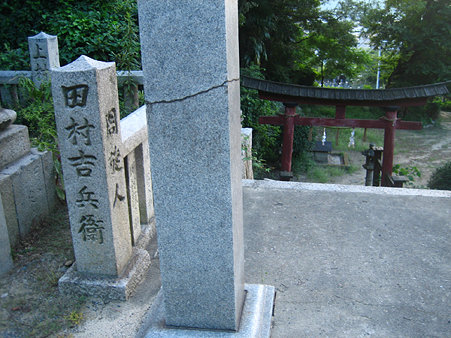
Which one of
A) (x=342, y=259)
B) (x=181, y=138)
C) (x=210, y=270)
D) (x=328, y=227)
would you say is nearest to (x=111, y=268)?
(x=210, y=270)

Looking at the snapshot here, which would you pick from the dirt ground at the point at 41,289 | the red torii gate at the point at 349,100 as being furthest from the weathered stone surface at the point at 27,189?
the red torii gate at the point at 349,100

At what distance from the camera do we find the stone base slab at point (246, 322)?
2.27 m

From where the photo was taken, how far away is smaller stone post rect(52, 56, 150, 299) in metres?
2.65

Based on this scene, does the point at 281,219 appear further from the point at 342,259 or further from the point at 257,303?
the point at 257,303

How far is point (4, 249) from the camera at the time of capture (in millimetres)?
3211

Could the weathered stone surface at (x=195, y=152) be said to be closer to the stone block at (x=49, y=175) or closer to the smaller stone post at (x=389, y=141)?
the stone block at (x=49, y=175)

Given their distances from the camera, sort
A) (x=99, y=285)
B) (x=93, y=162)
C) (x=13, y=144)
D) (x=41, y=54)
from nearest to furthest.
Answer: (x=93, y=162), (x=99, y=285), (x=13, y=144), (x=41, y=54)

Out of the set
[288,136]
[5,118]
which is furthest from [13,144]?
[288,136]

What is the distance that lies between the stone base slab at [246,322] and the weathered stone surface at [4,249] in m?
1.41

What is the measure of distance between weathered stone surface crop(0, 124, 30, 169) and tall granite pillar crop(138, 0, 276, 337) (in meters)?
2.06

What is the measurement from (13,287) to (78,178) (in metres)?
1.05

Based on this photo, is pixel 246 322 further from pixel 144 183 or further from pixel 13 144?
pixel 13 144

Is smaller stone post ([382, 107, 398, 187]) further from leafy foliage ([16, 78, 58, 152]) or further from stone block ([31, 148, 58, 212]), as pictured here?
stone block ([31, 148, 58, 212])

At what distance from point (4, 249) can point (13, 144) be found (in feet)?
3.08
